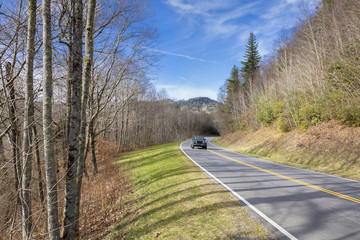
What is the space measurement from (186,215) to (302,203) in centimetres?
332

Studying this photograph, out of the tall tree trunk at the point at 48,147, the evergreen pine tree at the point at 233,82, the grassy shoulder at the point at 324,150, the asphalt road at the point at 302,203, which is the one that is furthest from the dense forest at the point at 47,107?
the evergreen pine tree at the point at 233,82

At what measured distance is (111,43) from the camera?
9.92m

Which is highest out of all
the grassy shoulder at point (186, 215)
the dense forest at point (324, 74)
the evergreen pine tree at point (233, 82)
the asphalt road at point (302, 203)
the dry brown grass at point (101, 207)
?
the evergreen pine tree at point (233, 82)

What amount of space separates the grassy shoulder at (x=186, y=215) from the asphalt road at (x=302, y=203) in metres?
0.53

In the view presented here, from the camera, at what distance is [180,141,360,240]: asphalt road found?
3733 mm

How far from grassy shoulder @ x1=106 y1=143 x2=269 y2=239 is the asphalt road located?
0.53 meters

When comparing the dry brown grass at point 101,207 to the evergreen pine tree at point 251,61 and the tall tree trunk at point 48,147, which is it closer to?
the tall tree trunk at point 48,147

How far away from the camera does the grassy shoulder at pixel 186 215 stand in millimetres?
4113

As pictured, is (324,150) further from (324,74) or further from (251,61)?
(251,61)

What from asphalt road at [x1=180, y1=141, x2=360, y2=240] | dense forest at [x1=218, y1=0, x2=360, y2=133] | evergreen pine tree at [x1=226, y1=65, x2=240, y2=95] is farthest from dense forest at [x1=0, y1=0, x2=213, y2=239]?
evergreen pine tree at [x1=226, y1=65, x2=240, y2=95]

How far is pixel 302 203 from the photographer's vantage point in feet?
16.5

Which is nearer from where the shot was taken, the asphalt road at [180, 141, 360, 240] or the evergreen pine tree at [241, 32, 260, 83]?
the asphalt road at [180, 141, 360, 240]

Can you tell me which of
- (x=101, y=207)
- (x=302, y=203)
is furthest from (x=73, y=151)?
(x=302, y=203)

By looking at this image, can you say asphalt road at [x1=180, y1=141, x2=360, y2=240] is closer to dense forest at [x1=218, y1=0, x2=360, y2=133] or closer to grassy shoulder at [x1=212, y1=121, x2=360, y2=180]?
grassy shoulder at [x1=212, y1=121, x2=360, y2=180]
